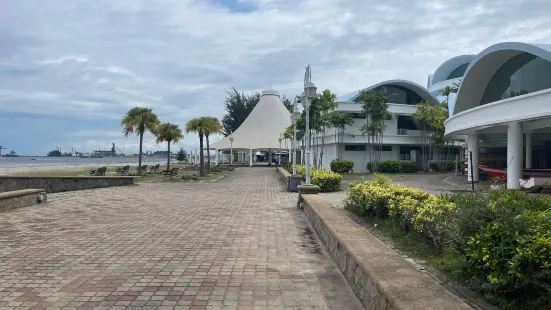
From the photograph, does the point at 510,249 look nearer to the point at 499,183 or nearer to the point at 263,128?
the point at 499,183

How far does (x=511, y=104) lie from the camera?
606 inches

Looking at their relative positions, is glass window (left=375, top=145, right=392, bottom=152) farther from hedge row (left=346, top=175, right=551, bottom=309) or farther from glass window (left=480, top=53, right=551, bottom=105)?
hedge row (left=346, top=175, right=551, bottom=309)

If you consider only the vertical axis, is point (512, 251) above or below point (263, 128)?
below

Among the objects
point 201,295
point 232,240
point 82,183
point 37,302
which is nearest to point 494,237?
point 201,295

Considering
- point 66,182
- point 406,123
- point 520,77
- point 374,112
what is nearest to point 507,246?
point 520,77

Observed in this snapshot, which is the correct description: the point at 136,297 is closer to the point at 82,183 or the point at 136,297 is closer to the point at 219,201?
the point at 219,201

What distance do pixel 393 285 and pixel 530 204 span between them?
1801 millimetres

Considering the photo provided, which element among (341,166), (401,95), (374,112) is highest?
(401,95)

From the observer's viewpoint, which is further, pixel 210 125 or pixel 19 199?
pixel 210 125

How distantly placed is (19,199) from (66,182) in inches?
399

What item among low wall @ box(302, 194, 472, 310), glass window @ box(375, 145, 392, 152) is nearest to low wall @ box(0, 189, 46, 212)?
Result: low wall @ box(302, 194, 472, 310)

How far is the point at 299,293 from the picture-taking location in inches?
185

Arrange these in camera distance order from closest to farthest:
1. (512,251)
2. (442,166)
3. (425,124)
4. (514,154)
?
(512,251) < (514,154) < (425,124) < (442,166)

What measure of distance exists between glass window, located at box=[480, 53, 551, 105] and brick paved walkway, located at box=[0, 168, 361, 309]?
13.9 metres
